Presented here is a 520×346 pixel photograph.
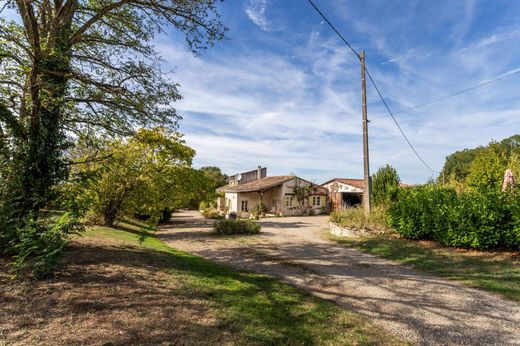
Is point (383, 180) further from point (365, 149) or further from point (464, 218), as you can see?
point (464, 218)

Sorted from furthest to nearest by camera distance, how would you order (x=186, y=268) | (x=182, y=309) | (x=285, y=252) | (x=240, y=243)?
(x=240, y=243), (x=285, y=252), (x=186, y=268), (x=182, y=309)

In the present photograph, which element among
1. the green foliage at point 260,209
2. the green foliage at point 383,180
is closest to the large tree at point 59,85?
the green foliage at point 383,180

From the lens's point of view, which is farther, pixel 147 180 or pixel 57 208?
pixel 147 180

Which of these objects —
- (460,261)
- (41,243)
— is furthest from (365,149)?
(41,243)

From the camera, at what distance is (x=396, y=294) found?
5.33 m

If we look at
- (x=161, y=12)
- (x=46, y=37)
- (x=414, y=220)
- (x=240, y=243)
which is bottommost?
(x=240, y=243)

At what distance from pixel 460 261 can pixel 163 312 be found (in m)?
7.86

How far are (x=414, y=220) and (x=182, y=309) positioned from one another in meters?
9.68

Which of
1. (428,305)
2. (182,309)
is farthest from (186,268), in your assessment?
(428,305)

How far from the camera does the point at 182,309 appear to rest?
4.11 m

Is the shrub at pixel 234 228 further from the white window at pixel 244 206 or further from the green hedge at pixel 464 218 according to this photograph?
the white window at pixel 244 206

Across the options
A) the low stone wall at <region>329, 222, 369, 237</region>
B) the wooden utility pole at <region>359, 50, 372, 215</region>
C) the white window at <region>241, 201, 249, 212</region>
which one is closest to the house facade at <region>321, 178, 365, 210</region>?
the white window at <region>241, 201, 249, 212</region>

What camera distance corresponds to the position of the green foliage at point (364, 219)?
12.8 m

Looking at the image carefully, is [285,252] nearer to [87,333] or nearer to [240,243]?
[240,243]
